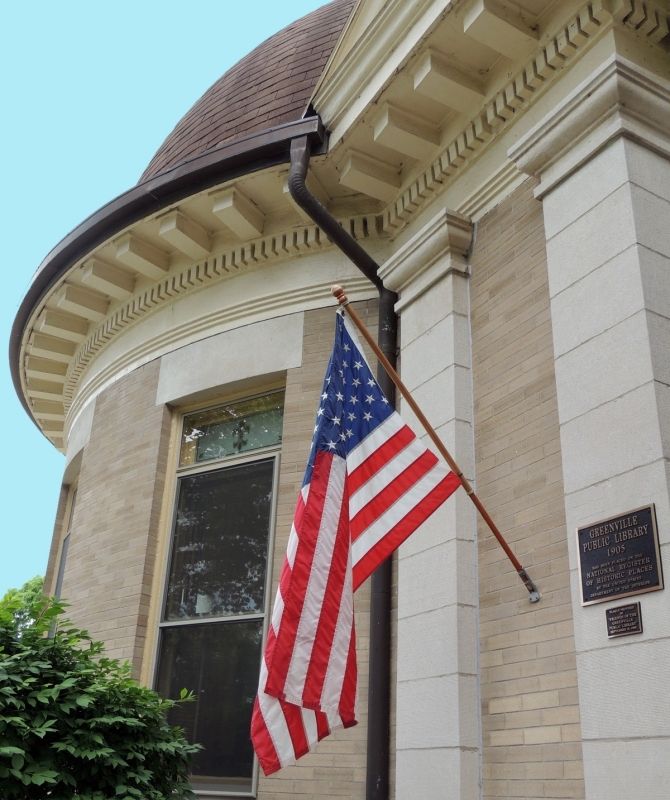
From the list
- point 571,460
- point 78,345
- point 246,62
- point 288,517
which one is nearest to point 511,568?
point 571,460

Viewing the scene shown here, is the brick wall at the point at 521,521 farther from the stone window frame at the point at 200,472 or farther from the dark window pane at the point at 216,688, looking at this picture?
the dark window pane at the point at 216,688

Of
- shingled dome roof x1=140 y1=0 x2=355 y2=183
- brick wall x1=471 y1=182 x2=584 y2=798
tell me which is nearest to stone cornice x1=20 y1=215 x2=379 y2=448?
shingled dome roof x1=140 y1=0 x2=355 y2=183

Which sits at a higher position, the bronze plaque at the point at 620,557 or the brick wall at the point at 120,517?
the brick wall at the point at 120,517

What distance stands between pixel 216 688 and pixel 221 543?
1.24 meters

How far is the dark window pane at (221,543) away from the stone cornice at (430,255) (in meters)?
1.99

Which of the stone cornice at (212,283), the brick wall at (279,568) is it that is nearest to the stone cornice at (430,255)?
the brick wall at (279,568)

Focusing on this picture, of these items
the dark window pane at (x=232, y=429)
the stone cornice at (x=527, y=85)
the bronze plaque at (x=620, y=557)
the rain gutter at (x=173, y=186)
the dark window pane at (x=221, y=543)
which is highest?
the rain gutter at (x=173, y=186)

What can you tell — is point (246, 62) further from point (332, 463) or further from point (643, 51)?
point (332, 463)

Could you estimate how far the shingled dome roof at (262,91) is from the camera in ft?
30.2

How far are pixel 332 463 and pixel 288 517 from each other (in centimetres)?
218

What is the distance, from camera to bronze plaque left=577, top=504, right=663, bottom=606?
429 centimetres

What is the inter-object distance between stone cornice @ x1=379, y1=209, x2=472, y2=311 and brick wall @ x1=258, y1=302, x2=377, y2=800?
56cm

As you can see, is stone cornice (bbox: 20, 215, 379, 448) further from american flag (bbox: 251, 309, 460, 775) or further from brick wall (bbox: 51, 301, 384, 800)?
american flag (bbox: 251, 309, 460, 775)

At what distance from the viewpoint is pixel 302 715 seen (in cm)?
Answer: 485
